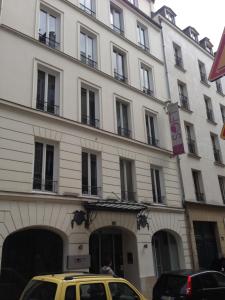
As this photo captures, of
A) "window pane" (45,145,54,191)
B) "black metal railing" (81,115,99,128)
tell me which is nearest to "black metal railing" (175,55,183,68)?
"black metal railing" (81,115,99,128)

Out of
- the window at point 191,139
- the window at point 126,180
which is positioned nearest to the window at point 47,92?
the window at point 126,180

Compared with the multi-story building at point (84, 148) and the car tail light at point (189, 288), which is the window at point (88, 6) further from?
the car tail light at point (189, 288)

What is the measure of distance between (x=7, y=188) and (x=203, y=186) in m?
12.8

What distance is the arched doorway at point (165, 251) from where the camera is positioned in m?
16.2

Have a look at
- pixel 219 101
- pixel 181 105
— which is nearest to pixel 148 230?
pixel 181 105

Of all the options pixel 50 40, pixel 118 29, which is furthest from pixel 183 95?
pixel 50 40

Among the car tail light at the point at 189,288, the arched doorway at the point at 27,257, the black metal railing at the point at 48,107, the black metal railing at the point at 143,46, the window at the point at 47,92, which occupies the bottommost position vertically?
the car tail light at the point at 189,288

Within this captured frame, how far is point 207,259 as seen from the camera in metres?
18.4

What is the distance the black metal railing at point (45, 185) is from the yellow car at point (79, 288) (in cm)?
564

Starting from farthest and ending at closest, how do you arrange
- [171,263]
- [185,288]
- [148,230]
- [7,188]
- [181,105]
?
1. [181,105]
2. [171,263]
3. [148,230]
4. [7,188]
5. [185,288]

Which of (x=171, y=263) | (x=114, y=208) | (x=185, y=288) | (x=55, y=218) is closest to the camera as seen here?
(x=185, y=288)

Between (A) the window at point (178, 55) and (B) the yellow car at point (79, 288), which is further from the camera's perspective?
(A) the window at point (178, 55)

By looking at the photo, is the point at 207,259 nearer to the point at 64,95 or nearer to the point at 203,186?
the point at 203,186

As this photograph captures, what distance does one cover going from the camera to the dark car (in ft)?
28.7
